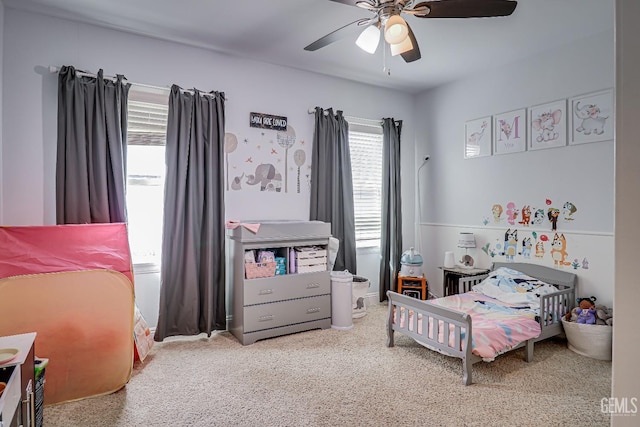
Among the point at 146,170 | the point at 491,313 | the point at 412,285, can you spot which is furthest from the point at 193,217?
the point at 491,313

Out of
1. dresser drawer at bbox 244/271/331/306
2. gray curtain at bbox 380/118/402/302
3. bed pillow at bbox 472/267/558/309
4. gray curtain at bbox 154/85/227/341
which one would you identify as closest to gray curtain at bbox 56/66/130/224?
gray curtain at bbox 154/85/227/341

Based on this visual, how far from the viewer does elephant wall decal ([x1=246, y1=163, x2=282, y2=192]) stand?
3.77 m

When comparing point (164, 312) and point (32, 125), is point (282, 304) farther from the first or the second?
point (32, 125)

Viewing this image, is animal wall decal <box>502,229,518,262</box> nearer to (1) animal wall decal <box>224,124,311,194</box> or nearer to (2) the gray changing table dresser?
(2) the gray changing table dresser

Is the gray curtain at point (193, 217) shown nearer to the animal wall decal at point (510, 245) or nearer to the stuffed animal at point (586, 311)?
the animal wall decal at point (510, 245)

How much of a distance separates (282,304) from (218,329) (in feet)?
2.32

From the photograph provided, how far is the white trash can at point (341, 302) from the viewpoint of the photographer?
143 inches

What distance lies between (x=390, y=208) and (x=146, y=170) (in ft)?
9.21

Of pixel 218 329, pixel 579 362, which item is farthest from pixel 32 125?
pixel 579 362

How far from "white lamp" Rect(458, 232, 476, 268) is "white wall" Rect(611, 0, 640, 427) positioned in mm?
3253

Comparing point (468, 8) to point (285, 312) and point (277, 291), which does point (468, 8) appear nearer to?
point (277, 291)

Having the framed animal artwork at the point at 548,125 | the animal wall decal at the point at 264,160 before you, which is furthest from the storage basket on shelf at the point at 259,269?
the framed animal artwork at the point at 548,125

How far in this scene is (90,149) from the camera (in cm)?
294

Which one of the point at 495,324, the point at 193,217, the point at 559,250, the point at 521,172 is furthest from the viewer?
the point at 521,172
